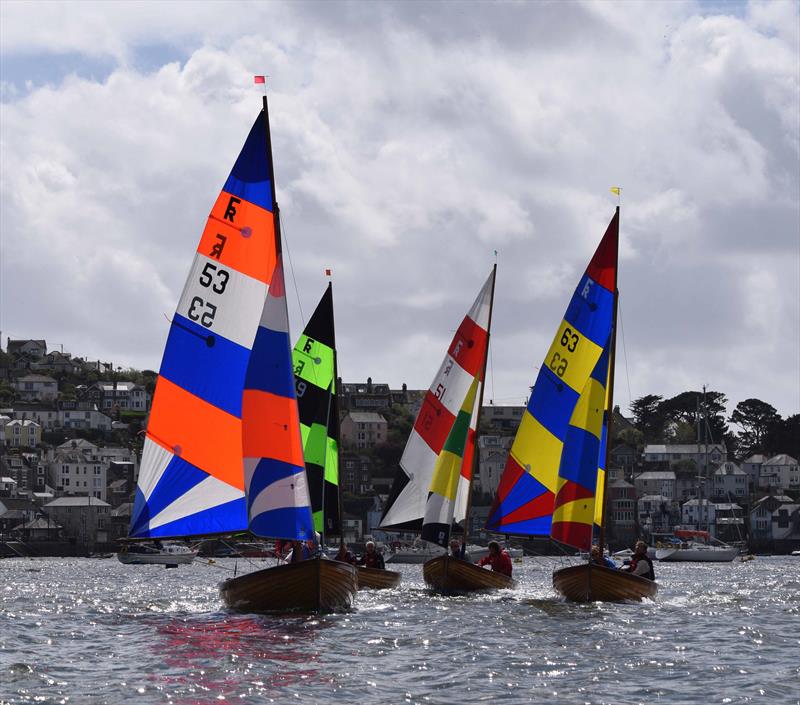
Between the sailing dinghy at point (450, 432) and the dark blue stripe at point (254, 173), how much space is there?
13653 millimetres

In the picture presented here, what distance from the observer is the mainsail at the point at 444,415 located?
43.2 meters

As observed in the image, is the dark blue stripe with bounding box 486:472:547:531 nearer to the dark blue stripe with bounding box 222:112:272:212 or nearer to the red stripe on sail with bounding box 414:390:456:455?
the red stripe on sail with bounding box 414:390:456:455

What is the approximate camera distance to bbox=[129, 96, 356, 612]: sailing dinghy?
29.1 m

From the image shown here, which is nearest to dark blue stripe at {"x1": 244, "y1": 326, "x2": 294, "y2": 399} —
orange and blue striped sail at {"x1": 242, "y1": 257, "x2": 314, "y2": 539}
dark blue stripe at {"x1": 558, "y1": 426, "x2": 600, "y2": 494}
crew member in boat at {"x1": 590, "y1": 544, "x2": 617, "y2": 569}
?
orange and blue striped sail at {"x1": 242, "y1": 257, "x2": 314, "y2": 539}

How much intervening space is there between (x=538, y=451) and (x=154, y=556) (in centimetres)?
7082

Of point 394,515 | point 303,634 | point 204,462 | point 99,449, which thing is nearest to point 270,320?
point 204,462

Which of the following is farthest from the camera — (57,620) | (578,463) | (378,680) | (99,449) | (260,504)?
(99,449)

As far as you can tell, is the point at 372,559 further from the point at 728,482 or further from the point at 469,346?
the point at 728,482

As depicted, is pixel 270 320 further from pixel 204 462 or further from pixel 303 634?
pixel 303 634

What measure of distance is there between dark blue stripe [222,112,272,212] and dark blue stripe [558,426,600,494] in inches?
414

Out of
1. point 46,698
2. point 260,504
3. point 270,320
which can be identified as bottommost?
point 46,698

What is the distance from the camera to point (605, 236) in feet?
125

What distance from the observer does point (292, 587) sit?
29.0 m

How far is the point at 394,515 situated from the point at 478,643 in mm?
18433
